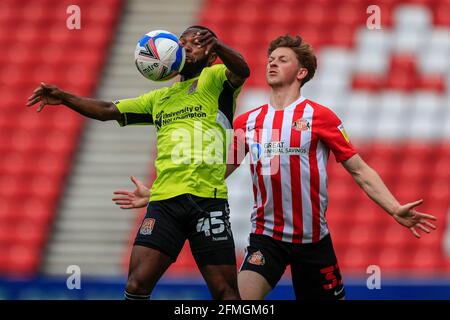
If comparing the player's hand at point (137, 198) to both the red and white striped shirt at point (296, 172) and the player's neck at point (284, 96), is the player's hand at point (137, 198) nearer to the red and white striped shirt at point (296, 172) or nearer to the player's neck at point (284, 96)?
the red and white striped shirt at point (296, 172)

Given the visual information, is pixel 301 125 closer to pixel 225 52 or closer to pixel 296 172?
pixel 296 172

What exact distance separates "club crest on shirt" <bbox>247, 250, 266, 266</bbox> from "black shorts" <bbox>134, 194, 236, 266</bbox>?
306mm

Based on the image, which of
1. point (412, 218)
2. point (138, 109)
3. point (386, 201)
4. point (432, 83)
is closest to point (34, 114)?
point (432, 83)

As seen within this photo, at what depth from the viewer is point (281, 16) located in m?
12.7

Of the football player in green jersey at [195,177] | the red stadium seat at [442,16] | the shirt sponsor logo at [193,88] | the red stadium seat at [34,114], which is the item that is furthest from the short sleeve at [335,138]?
the red stadium seat at [442,16]

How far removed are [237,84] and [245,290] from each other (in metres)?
1.32

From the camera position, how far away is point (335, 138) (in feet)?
20.0

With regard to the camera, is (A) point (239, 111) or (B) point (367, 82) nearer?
(A) point (239, 111)

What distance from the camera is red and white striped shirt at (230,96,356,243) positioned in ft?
19.9

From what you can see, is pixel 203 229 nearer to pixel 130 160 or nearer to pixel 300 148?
pixel 300 148

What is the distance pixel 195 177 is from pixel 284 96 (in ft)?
3.18

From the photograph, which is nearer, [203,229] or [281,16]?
[203,229]

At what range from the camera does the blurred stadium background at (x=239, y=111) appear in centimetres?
1076

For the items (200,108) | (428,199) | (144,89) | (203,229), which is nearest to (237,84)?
(200,108)
